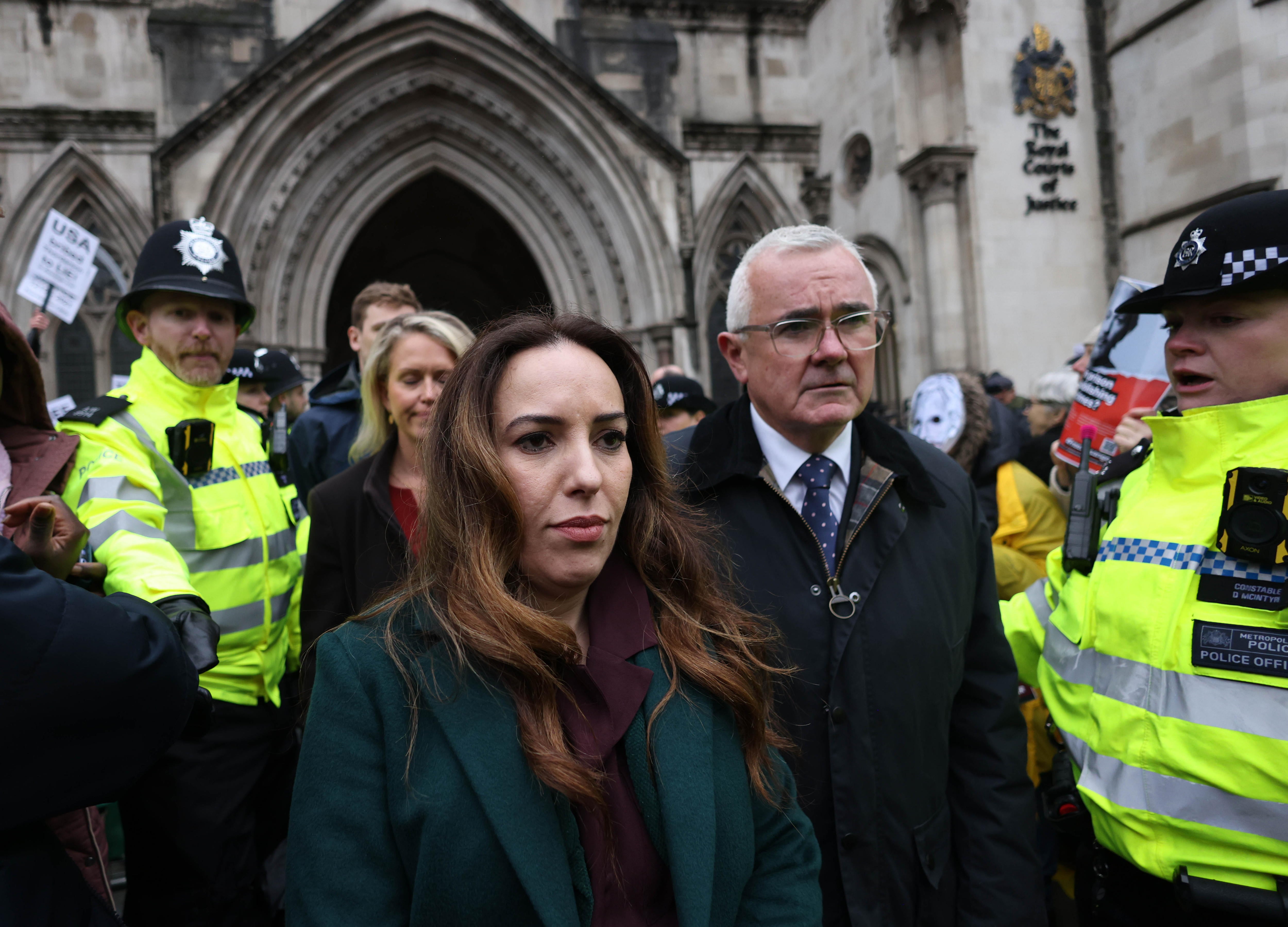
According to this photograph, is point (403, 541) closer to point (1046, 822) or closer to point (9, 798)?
point (9, 798)

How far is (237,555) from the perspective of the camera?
267 centimetres

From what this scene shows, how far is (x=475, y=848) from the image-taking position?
3.90 feet

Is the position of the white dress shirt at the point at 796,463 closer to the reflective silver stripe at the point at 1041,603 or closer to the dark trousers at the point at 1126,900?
the reflective silver stripe at the point at 1041,603

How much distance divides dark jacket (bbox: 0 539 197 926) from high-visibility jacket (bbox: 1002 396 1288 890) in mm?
1783

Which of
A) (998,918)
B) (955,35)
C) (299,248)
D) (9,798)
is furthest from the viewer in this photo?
(299,248)

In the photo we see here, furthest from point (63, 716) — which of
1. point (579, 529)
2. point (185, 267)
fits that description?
point (185, 267)

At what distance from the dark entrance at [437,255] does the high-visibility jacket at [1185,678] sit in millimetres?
12437

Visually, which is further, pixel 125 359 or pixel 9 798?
pixel 125 359

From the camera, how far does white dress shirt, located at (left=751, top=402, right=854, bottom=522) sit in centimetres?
206

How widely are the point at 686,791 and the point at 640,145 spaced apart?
1083 cm

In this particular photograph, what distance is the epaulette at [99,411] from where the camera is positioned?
92.4 inches

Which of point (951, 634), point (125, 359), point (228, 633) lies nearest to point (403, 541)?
point (228, 633)

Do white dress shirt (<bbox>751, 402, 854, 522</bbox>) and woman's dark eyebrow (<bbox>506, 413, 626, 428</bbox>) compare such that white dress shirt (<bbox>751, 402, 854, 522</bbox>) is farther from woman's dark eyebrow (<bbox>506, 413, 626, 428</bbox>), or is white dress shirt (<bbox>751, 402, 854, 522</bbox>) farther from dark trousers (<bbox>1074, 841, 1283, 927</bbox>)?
dark trousers (<bbox>1074, 841, 1283, 927</bbox>)

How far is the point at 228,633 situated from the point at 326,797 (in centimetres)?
160
